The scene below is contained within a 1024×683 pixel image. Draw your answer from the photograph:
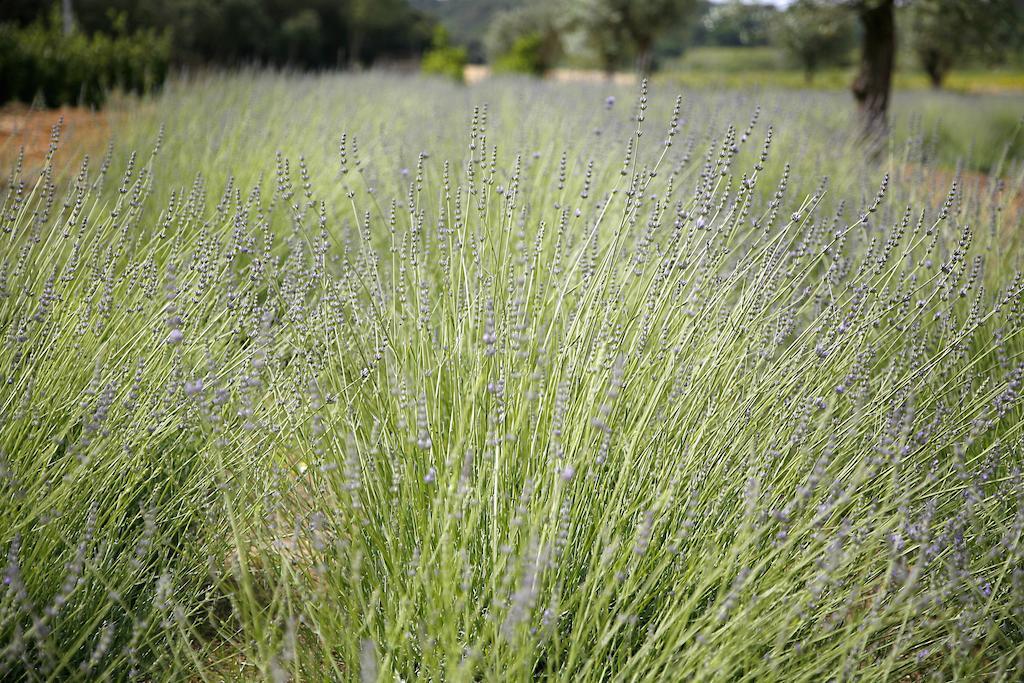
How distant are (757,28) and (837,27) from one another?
107cm

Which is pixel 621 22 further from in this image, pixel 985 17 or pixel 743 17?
pixel 985 17

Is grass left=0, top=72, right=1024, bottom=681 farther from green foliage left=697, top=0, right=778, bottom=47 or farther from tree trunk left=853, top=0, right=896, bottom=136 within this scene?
green foliage left=697, top=0, right=778, bottom=47

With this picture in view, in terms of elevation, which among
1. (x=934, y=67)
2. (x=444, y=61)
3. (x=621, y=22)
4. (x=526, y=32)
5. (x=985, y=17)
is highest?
(x=526, y=32)

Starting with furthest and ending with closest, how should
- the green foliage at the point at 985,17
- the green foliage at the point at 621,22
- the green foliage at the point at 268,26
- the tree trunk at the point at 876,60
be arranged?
the green foliage at the point at 268,26 < the green foliage at the point at 621,22 < the tree trunk at the point at 876,60 < the green foliage at the point at 985,17

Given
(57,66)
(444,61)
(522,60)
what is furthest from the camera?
(522,60)

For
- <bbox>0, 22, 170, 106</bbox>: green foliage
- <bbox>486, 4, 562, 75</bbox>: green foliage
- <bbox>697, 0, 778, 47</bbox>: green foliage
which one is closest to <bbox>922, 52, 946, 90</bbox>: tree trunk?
<bbox>486, 4, 562, 75</bbox>: green foliage

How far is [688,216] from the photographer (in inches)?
75.6

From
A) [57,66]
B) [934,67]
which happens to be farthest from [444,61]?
[934,67]

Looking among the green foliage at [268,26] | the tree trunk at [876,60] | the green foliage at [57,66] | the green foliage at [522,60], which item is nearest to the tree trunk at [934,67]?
the green foliage at [522,60]

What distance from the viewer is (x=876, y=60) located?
871 cm

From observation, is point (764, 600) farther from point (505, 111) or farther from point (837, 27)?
point (837, 27)

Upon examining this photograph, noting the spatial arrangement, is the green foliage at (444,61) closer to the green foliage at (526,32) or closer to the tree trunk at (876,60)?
the green foliage at (526,32)

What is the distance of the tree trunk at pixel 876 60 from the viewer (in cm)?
856

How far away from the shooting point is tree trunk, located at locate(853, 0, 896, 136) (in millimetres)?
8562
